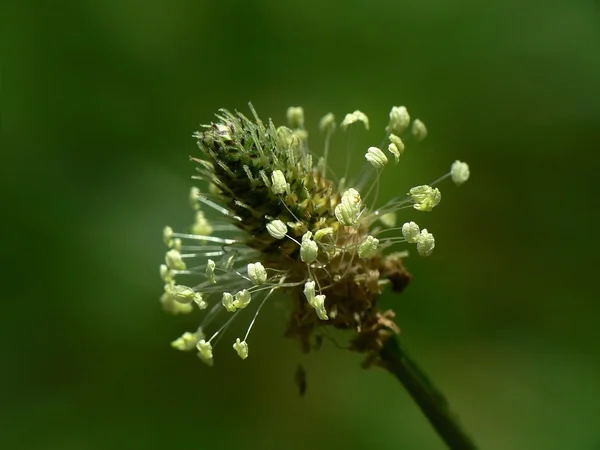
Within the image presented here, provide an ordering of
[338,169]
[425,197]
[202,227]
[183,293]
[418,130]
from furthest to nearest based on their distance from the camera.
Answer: [338,169] → [202,227] → [418,130] → [183,293] → [425,197]

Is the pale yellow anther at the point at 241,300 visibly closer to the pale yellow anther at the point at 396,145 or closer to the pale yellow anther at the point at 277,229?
the pale yellow anther at the point at 277,229

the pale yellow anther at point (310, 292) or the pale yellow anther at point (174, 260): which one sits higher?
the pale yellow anther at point (174, 260)

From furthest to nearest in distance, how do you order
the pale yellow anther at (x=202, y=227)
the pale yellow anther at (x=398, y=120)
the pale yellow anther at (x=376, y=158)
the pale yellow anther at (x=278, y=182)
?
the pale yellow anther at (x=202, y=227) < the pale yellow anther at (x=398, y=120) < the pale yellow anther at (x=376, y=158) < the pale yellow anther at (x=278, y=182)

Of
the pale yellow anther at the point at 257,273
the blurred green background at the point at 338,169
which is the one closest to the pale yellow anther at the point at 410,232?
the pale yellow anther at the point at 257,273

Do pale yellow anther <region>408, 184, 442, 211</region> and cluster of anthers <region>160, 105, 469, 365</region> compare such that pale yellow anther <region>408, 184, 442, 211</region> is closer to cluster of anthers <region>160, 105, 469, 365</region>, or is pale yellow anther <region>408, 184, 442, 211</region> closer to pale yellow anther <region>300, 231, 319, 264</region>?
cluster of anthers <region>160, 105, 469, 365</region>

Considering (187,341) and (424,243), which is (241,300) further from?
(424,243)

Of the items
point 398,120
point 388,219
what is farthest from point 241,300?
point 398,120
